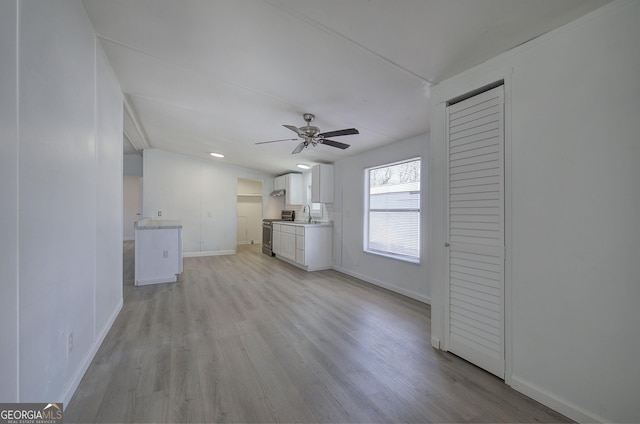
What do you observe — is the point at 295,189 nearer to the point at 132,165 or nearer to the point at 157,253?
the point at 157,253

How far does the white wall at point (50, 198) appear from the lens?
106 centimetres

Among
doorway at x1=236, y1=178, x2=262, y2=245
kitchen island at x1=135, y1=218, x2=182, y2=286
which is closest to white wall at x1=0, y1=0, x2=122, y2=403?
kitchen island at x1=135, y1=218, x2=182, y2=286

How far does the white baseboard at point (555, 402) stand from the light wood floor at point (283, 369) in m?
0.06

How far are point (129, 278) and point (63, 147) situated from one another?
3.93 metres

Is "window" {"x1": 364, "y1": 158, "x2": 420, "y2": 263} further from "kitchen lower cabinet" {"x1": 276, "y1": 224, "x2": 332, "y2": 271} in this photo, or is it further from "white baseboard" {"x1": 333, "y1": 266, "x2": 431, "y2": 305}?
"kitchen lower cabinet" {"x1": 276, "y1": 224, "x2": 332, "y2": 271}

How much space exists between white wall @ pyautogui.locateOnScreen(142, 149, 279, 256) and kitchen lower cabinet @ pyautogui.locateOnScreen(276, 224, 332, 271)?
257 cm

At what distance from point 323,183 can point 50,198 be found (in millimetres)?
4369

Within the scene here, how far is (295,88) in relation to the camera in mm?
2600

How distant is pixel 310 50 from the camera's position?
201 cm

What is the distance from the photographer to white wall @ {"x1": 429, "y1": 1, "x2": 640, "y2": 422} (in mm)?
1364

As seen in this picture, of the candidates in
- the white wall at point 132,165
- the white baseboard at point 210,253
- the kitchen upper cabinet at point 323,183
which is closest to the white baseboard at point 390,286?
the kitchen upper cabinet at point 323,183

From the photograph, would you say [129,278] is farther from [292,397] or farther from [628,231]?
[628,231]

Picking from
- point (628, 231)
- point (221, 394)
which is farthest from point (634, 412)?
point (221, 394)

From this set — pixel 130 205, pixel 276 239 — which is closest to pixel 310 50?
pixel 276 239
